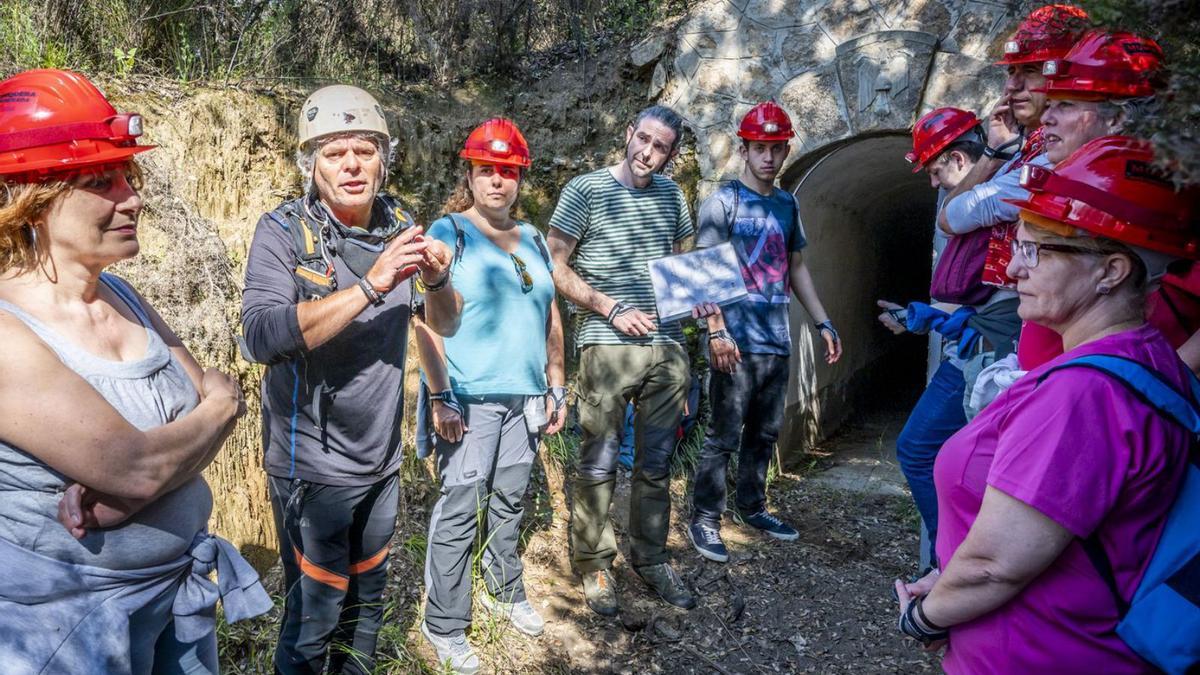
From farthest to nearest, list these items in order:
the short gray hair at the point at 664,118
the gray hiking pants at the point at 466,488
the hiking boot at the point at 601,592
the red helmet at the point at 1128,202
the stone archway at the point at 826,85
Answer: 1. the stone archway at the point at 826,85
2. the hiking boot at the point at 601,592
3. the short gray hair at the point at 664,118
4. the gray hiking pants at the point at 466,488
5. the red helmet at the point at 1128,202

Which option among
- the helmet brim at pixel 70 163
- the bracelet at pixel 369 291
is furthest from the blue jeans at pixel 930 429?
the helmet brim at pixel 70 163

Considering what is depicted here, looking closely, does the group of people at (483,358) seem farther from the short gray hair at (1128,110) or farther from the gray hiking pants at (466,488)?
the short gray hair at (1128,110)

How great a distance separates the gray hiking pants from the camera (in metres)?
3.53

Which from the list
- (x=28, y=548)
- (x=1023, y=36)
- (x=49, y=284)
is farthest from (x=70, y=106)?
(x=1023, y=36)

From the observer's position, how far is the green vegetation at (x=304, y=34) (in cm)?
477

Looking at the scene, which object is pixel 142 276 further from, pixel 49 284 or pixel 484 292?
pixel 49 284

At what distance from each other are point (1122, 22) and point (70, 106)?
2137mm

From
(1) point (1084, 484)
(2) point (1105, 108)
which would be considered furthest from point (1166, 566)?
(2) point (1105, 108)

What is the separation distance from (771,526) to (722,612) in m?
0.95

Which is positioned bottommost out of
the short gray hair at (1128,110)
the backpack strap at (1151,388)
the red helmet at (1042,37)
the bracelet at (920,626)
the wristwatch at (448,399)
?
the wristwatch at (448,399)

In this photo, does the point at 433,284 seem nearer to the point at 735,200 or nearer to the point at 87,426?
the point at 87,426

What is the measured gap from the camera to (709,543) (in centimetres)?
483

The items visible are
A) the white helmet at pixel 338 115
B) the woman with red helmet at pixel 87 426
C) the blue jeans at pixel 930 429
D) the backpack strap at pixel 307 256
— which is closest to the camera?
the woman with red helmet at pixel 87 426

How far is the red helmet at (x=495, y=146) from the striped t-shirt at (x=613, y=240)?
1.66ft
